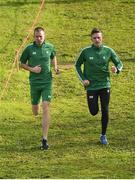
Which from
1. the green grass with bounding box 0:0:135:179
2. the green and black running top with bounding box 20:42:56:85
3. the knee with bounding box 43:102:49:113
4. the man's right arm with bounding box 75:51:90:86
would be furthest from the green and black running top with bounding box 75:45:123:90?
the green grass with bounding box 0:0:135:179

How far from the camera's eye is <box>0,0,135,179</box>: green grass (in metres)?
9.55

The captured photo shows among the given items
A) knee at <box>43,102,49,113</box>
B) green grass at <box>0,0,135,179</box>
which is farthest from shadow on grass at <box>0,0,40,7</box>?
knee at <box>43,102,49,113</box>

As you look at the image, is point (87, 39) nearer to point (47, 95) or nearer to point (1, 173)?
point (47, 95)

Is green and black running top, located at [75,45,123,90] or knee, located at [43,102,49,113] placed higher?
green and black running top, located at [75,45,123,90]

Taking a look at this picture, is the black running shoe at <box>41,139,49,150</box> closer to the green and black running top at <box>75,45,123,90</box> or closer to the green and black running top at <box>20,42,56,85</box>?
the green and black running top at <box>20,42,56,85</box>

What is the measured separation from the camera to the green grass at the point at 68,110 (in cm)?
955

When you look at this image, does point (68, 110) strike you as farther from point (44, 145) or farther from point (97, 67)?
point (44, 145)

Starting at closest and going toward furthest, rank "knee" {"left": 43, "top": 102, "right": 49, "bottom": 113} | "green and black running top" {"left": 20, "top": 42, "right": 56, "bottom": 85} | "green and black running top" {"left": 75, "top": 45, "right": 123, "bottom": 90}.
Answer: "knee" {"left": 43, "top": 102, "right": 49, "bottom": 113} → "green and black running top" {"left": 20, "top": 42, "right": 56, "bottom": 85} → "green and black running top" {"left": 75, "top": 45, "right": 123, "bottom": 90}

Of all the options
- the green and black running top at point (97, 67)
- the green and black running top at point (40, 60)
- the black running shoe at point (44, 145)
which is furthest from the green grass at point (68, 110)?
the green and black running top at point (40, 60)

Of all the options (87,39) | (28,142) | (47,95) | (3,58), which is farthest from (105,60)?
(87,39)

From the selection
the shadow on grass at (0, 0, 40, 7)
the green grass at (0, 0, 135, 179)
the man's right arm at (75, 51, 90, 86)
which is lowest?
the green grass at (0, 0, 135, 179)

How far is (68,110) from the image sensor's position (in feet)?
45.1

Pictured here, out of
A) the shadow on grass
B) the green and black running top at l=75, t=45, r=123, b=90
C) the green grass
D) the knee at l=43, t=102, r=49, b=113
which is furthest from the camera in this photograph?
the shadow on grass

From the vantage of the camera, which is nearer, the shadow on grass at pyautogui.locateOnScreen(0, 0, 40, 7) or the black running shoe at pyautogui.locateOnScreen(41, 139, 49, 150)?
the black running shoe at pyautogui.locateOnScreen(41, 139, 49, 150)
